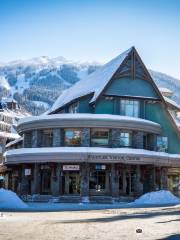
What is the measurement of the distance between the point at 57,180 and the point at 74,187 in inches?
67.8

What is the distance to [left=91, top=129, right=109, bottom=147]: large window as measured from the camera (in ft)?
138

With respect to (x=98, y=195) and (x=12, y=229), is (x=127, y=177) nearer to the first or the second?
(x=98, y=195)

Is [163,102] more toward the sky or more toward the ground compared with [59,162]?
more toward the sky

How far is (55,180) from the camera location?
135 ft

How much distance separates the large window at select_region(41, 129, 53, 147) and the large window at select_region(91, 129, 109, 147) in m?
3.93

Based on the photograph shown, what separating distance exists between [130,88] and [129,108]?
Result: 6.73ft

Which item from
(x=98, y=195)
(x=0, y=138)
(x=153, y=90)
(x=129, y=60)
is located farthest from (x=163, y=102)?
(x=0, y=138)

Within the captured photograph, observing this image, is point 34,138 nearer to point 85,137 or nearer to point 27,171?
point 27,171

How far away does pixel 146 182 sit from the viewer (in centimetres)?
4512

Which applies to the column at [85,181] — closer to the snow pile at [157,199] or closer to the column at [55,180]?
the column at [55,180]

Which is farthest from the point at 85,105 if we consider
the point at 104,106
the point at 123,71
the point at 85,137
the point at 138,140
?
the point at 138,140

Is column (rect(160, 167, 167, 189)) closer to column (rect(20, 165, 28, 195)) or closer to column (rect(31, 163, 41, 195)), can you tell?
column (rect(31, 163, 41, 195))

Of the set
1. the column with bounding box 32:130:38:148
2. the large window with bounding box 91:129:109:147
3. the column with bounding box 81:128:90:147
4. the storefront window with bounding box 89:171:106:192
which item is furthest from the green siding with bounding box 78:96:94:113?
the storefront window with bounding box 89:171:106:192

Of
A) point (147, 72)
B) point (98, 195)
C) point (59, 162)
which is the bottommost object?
point (98, 195)
